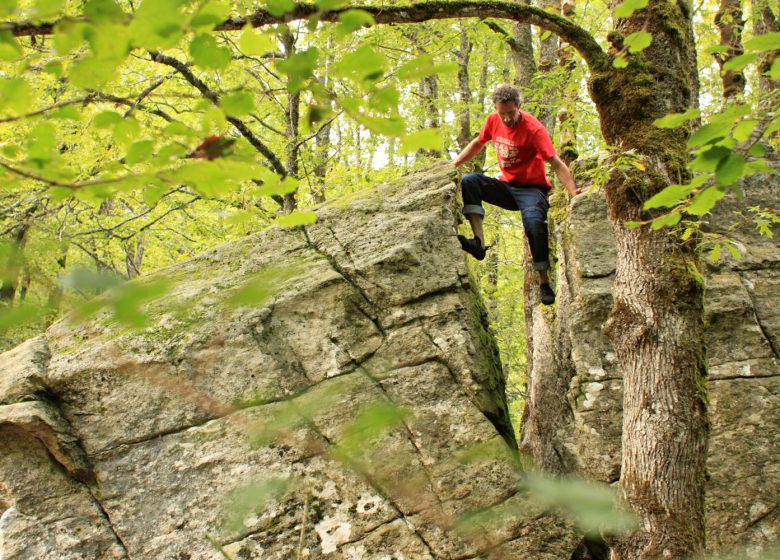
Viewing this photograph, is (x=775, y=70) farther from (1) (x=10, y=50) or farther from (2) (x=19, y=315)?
(1) (x=10, y=50)

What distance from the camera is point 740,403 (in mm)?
6020

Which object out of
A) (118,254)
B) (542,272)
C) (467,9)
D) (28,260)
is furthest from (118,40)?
(118,254)

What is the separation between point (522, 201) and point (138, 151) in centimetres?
489

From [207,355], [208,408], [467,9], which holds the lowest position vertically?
[208,408]

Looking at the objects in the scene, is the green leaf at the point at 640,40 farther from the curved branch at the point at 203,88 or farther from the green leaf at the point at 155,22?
the curved branch at the point at 203,88

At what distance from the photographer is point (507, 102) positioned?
5703 mm

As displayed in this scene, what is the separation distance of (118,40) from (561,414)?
6.24 meters

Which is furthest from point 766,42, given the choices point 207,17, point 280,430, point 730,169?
point 280,430

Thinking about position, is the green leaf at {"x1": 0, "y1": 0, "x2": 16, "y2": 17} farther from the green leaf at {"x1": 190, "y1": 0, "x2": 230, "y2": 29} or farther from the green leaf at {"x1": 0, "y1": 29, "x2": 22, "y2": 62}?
the green leaf at {"x1": 190, "y1": 0, "x2": 230, "y2": 29}

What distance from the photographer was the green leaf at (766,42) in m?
2.21

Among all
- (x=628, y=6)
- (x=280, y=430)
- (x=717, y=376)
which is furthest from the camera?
(x=717, y=376)

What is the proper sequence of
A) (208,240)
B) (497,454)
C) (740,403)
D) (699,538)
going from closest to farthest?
(699,538) → (497,454) → (740,403) → (208,240)

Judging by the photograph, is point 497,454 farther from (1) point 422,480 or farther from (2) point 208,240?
(2) point 208,240

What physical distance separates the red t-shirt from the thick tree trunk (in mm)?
988
